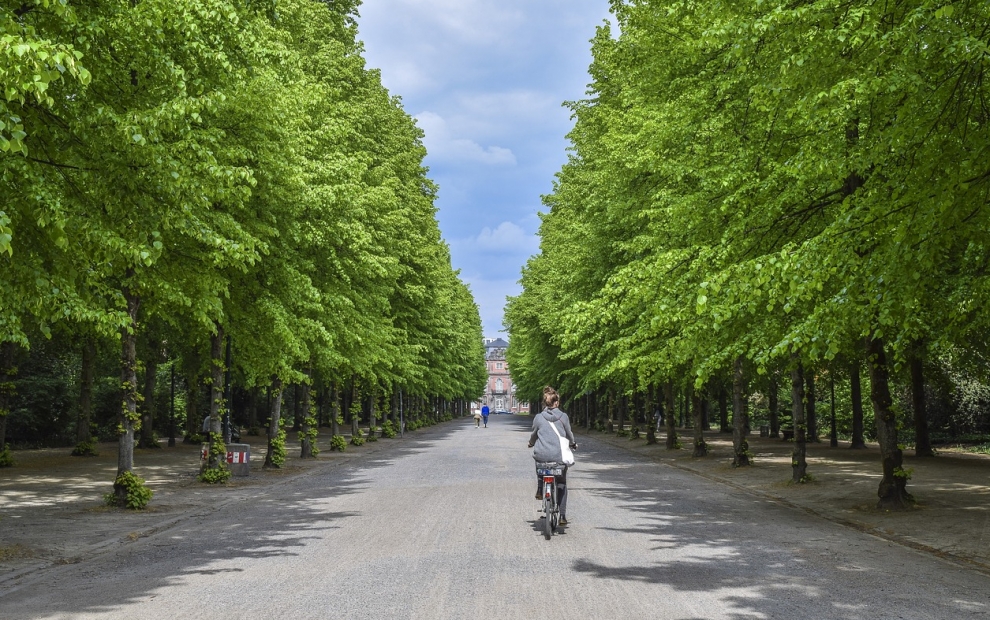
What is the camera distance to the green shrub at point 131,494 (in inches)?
548

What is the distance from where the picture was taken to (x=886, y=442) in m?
13.4

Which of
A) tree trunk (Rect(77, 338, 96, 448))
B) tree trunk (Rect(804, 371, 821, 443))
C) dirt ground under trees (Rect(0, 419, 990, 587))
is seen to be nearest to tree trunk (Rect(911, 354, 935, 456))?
dirt ground under trees (Rect(0, 419, 990, 587))

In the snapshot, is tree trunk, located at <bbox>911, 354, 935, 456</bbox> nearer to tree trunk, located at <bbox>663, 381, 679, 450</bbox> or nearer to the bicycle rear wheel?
tree trunk, located at <bbox>663, 381, 679, 450</bbox>

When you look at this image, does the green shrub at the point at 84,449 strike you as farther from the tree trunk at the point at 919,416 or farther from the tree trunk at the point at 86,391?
the tree trunk at the point at 919,416

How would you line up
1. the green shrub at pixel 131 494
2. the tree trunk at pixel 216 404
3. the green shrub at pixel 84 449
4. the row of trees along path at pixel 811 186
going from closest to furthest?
the row of trees along path at pixel 811 186 → the green shrub at pixel 131 494 → the tree trunk at pixel 216 404 → the green shrub at pixel 84 449

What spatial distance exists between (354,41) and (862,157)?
24068 mm

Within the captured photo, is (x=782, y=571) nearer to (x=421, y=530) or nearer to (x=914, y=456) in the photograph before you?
(x=421, y=530)

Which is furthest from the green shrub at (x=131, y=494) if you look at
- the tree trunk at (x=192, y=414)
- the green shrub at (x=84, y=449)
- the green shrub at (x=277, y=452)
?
the tree trunk at (x=192, y=414)

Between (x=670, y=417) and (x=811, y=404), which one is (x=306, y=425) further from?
(x=811, y=404)

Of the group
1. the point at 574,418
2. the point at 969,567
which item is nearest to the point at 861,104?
the point at 969,567

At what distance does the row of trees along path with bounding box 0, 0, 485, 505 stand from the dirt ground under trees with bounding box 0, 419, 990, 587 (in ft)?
4.72

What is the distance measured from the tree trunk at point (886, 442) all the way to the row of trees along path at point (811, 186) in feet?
0.11

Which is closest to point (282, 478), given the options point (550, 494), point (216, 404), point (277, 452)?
point (277, 452)

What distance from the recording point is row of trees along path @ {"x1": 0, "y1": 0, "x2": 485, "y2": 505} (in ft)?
27.9
